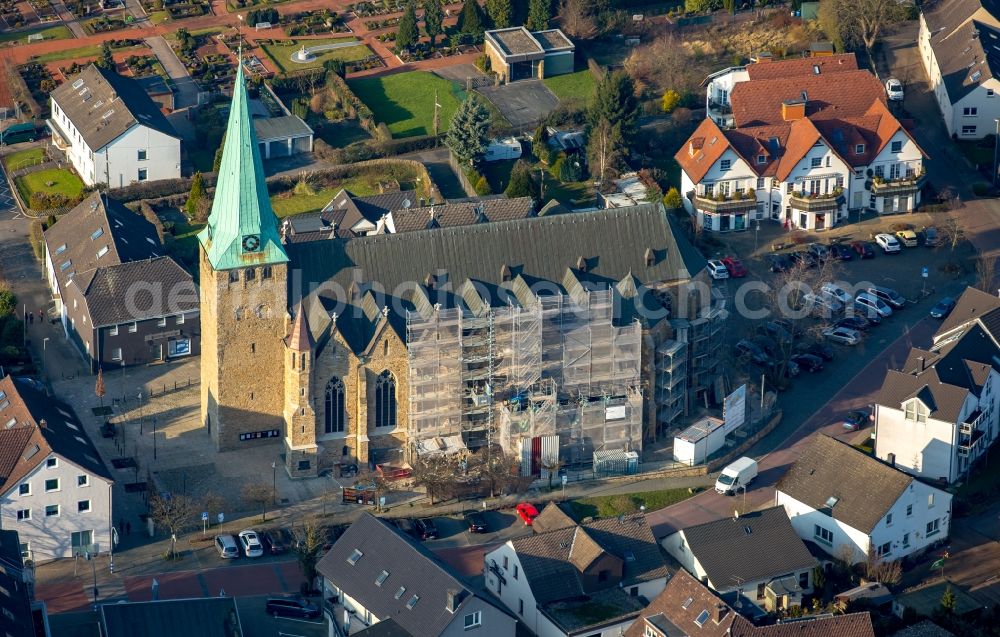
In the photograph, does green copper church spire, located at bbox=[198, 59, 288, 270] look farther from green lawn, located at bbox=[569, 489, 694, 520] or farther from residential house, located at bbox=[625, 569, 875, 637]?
residential house, located at bbox=[625, 569, 875, 637]

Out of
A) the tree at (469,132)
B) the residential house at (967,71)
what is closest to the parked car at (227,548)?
the tree at (469,132)

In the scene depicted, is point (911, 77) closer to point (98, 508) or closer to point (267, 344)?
point (267, 344)

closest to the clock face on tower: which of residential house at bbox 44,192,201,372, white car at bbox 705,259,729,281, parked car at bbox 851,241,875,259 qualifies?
residential house at bbox 44,192,201,372

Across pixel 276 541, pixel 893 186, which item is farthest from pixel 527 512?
pixel 893 186

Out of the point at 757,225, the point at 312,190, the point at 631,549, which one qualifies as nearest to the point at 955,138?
the point at 757,225

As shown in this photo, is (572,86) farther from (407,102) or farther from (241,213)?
(241,213)
